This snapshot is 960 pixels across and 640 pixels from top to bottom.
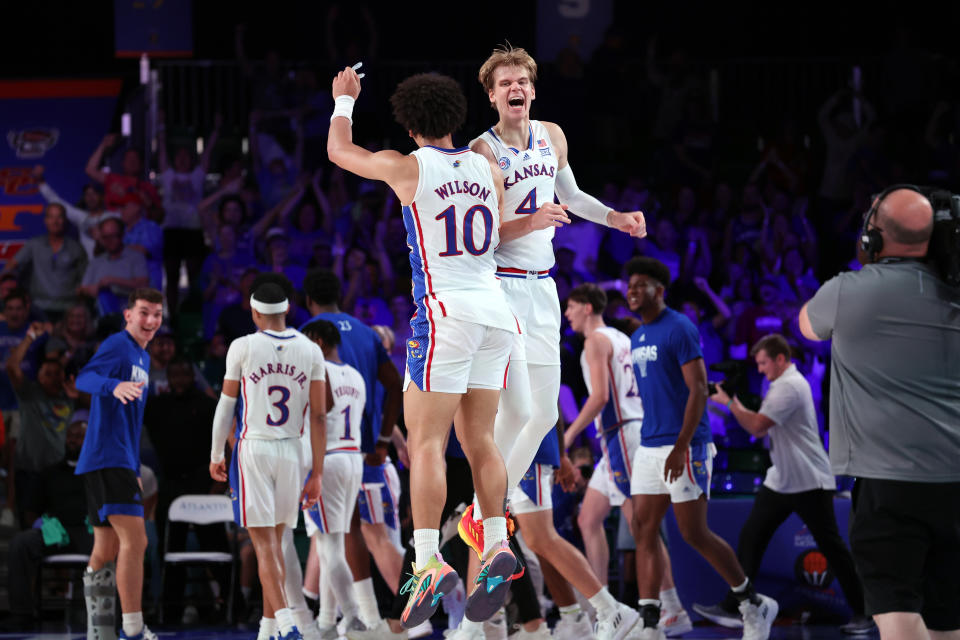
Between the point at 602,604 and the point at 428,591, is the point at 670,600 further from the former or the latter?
the point at 428,591

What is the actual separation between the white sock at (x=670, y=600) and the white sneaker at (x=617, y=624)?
1.44m

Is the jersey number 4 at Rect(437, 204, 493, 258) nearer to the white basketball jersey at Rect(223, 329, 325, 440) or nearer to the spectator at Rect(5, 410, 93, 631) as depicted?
the white basketball jersey at Rect(223, 329, 325, 440)

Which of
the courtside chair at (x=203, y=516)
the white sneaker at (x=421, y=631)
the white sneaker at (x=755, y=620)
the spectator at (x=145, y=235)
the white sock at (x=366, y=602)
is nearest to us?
the white sneaker at (x=755, y=620)

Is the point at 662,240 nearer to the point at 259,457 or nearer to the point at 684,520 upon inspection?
the point at 684,520

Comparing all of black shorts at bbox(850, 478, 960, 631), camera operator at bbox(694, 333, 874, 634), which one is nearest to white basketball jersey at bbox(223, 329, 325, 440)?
camera operator at bbox(694, 333, 874, 634)

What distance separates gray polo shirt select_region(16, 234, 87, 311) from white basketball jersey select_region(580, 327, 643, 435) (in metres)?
6.13

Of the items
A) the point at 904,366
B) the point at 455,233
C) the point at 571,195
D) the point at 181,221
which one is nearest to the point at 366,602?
the point at 571,195

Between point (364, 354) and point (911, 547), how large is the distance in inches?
202

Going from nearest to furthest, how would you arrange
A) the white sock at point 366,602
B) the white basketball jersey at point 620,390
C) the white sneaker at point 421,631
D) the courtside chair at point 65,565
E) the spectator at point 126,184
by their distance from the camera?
1. the white sock at point 366,602
2. the white sneaker at point 421,631
3. the white basketball jersey at point 620,390
4. the courtside chair at point 65,565
5. the spectator at point 126,184

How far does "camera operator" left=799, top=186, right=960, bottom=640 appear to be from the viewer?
13.8ft

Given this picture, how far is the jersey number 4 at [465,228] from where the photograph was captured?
5148mm

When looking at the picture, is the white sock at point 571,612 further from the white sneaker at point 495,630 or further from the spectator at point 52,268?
the spectator at point 52,268

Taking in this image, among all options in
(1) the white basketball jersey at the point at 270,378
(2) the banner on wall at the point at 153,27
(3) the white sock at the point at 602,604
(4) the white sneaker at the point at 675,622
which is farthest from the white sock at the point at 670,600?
(2) the banner on wall at the point at 153,27

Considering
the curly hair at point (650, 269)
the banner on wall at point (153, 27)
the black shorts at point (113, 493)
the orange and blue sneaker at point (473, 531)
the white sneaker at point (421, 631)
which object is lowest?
the white sneaker at point (421, 631)
